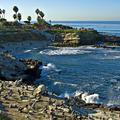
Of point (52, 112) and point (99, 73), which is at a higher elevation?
point (52, 112)

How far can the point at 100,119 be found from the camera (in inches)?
1102

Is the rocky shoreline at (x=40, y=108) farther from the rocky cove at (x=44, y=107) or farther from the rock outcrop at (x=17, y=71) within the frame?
the rock outcrop at (x=17, y=71)

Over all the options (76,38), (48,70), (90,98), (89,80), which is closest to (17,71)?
(89,80)

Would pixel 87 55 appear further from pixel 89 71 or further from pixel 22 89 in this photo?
pixel 22 89

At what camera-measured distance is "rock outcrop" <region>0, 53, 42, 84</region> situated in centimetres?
5400

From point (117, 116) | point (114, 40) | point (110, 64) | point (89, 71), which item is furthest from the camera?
point (114, 40)

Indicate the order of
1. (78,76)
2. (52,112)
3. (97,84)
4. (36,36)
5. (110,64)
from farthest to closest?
1. (36,36)
2. (110,64)
3. (78,76)
4. (97,84)
5. (52,112)

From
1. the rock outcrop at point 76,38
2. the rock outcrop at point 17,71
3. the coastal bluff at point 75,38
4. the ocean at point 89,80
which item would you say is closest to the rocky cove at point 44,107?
the ocean at point 89,80

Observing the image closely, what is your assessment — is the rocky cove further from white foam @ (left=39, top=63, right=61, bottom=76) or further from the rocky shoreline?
white foam @ (left=39, top=63, right=61, bottom=76)

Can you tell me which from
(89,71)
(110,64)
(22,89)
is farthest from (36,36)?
(22,89)

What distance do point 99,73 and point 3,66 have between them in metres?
17.6

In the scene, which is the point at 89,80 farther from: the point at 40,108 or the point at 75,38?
the point at 75,38

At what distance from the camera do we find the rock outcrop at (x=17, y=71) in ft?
177

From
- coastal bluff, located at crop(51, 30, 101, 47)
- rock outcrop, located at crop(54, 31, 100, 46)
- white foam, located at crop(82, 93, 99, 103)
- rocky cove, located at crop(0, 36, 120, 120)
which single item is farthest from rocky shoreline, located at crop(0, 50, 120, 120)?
rock outcrop, located at crop(54, 31, 100, 46)
